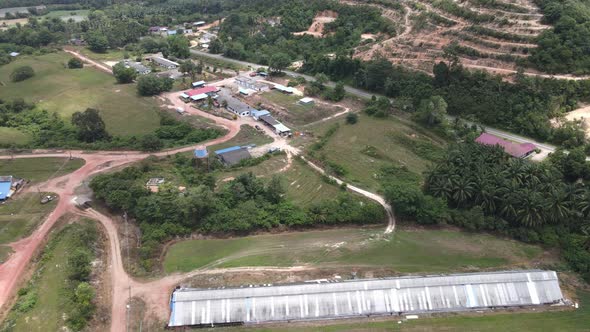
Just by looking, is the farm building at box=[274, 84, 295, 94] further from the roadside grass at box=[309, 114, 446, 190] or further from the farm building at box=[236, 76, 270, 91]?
the roadside grass at box=[309, 114, 446, 190]

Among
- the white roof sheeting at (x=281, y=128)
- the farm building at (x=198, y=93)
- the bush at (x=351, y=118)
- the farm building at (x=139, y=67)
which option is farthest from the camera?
the farm building at (x=139, y=67)

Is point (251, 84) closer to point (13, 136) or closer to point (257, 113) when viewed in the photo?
point (257, 113)

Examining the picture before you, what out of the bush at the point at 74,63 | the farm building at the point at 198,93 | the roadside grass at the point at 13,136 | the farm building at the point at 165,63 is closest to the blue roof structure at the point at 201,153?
the farm building at the point at 198,93

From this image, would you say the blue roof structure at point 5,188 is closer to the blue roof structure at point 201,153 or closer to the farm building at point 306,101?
the blue roof structure at point 201,153

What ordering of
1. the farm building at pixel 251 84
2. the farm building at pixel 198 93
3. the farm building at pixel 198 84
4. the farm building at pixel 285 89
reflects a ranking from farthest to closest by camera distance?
the farm building at pixel 198 84 < the farm building at pixel 251 84 < the farm building at pixel 285 89 < the farm building at pixel 198 93

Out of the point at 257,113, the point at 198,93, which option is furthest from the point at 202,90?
the point at 257,113

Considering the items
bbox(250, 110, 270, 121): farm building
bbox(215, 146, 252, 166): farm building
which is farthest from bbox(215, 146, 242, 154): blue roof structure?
bbox(250, 110, 270, 121): farm building
